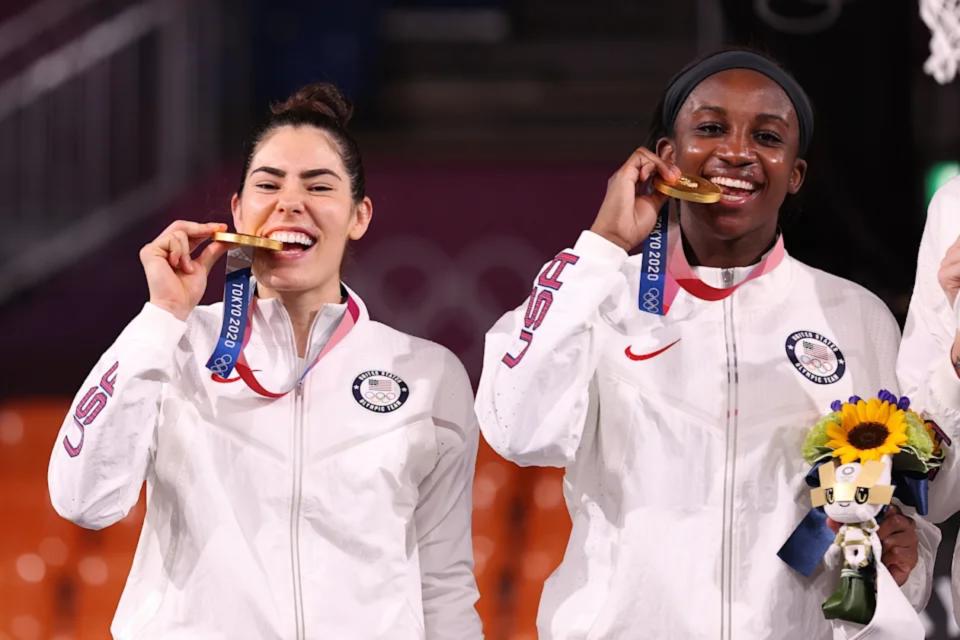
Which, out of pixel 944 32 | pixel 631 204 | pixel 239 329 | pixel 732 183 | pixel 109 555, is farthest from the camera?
pixel 109 555

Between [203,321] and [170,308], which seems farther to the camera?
[203,321]

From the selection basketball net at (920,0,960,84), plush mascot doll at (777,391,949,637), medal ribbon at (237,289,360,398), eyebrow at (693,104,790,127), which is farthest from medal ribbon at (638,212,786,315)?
basketball net at (920,0,960,84)

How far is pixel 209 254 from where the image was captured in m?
2.80

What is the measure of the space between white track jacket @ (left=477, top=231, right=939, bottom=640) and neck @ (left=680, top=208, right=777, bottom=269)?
40mm

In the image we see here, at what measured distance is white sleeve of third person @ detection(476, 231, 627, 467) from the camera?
101 inches

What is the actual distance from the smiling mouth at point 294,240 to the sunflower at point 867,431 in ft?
3.32

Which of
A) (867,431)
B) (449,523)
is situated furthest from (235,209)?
(867,431)

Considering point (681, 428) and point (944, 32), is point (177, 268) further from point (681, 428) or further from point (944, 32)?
point (944, 32)

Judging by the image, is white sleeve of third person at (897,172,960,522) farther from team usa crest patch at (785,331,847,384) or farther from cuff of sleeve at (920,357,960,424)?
team usa crest patch at (785,331,847,384)

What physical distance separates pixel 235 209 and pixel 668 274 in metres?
0.84

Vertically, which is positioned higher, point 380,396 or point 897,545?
point 380,396

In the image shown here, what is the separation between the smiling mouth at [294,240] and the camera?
2893 millimetres

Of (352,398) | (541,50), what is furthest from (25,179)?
(352,398)

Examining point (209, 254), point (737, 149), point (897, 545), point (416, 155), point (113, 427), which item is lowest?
point (897, 545)
